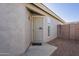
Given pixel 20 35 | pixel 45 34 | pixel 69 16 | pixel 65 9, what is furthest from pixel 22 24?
pixel 69 16

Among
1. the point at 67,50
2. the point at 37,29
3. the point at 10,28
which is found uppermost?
the point at 10,28

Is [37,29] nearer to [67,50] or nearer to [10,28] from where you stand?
[67,50]

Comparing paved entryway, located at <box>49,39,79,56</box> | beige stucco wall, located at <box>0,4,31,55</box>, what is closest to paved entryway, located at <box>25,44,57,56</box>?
paved entryway, located at <box>49,39,79,56</box>

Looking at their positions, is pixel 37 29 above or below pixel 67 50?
above

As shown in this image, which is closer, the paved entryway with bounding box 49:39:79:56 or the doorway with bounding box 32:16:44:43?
the paved entryway with bounding box 49:39:79:56

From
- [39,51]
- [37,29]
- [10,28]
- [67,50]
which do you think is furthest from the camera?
[37,29]

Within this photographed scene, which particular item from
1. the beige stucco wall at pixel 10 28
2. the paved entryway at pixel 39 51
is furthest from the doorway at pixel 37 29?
the beige stucco wall at pixel 10 28

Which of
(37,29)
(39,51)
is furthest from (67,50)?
(37,29)

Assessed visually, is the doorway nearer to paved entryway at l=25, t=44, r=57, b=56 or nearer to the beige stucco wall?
paved entryway at l=25, t=44, r=57, b=56

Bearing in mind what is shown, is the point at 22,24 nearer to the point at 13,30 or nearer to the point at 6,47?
the point at 13,30

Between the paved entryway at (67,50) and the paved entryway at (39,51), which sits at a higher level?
the paved entryway at (39,51)

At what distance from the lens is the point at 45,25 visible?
10.6 metres

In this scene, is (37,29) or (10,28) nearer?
(10,28)

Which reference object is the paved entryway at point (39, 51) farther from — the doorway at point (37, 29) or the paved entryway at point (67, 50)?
the doorway at point (37, 29)
